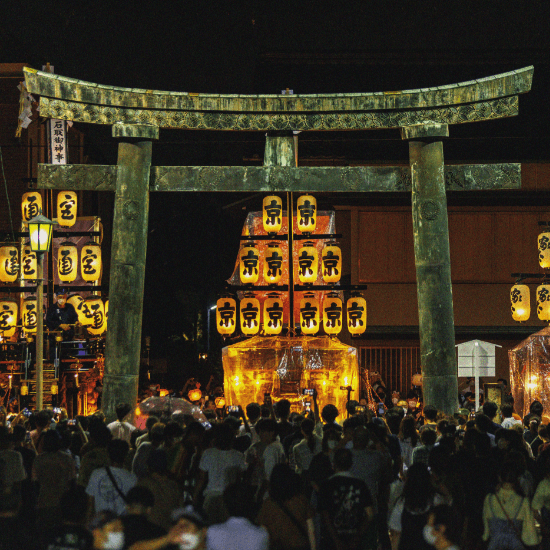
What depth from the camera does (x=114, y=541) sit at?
15.0 feet

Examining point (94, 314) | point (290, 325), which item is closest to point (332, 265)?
point (290, 325)

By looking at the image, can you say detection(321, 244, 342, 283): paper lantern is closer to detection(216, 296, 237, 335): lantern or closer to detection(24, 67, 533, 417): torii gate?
detection(216, 296, 237, 335): lantern

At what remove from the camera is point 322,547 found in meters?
7.04

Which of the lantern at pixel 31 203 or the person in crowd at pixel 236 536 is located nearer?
the person in crowd at pixel 236 536

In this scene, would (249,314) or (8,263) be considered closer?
(249,314)

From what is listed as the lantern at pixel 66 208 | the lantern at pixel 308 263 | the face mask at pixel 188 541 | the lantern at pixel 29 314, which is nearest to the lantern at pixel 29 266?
Answer: the lantern at pixel 29 314

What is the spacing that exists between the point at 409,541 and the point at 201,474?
2.29 metres

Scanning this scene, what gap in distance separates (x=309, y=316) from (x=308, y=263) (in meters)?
1.40

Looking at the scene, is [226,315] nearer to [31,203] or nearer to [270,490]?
[31,203]

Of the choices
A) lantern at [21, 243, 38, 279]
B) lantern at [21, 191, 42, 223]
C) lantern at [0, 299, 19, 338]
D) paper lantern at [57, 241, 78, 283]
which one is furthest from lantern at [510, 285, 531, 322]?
lantern at [0, 299, 19, 338]

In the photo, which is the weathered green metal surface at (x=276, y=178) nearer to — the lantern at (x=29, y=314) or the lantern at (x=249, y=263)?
the lantern at (x=249, y=263)

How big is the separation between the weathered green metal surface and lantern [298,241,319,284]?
479cm

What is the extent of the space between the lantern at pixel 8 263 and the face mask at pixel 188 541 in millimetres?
17728

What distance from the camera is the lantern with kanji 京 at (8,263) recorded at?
20.9 metres
